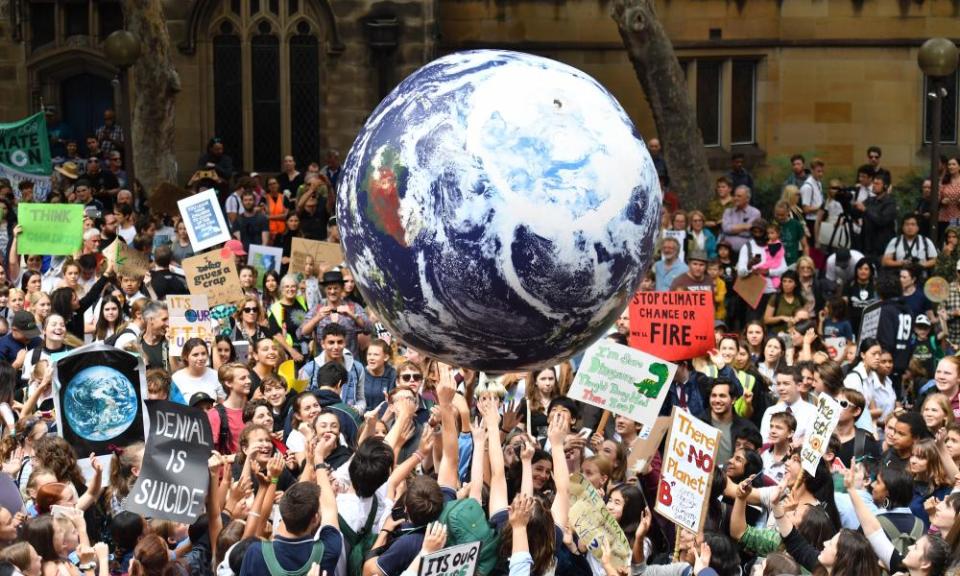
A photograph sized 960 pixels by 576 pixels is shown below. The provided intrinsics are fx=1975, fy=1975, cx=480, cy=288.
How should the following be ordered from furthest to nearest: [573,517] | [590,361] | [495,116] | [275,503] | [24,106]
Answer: [24,106]
[590,361]
[275,503]
[573,517]
[495,116]

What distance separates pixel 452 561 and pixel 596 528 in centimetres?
98

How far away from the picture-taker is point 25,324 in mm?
14734

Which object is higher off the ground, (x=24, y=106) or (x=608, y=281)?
(x=24, y=106)

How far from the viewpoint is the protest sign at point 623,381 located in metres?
11.9

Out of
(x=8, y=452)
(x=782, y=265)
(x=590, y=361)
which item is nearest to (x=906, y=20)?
(x=782, y=265)

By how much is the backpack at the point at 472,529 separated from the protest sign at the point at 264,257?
30.8ft

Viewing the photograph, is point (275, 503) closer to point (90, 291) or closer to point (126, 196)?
point (90, 291)

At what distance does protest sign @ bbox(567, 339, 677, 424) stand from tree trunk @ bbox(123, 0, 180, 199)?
1137 centimetres

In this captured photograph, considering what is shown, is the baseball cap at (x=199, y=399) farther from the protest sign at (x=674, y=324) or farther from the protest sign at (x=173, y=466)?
the protest sign at (x=674, y=324)

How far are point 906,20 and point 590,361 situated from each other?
15.1 m

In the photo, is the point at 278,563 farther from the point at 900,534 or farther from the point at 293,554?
the point at 900,534

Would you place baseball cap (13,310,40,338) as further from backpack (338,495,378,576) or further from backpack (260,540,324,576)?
backpack (260,540,324,576)

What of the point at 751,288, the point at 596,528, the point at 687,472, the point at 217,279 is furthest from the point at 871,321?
the point at 596,528

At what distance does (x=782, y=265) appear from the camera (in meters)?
18.6
